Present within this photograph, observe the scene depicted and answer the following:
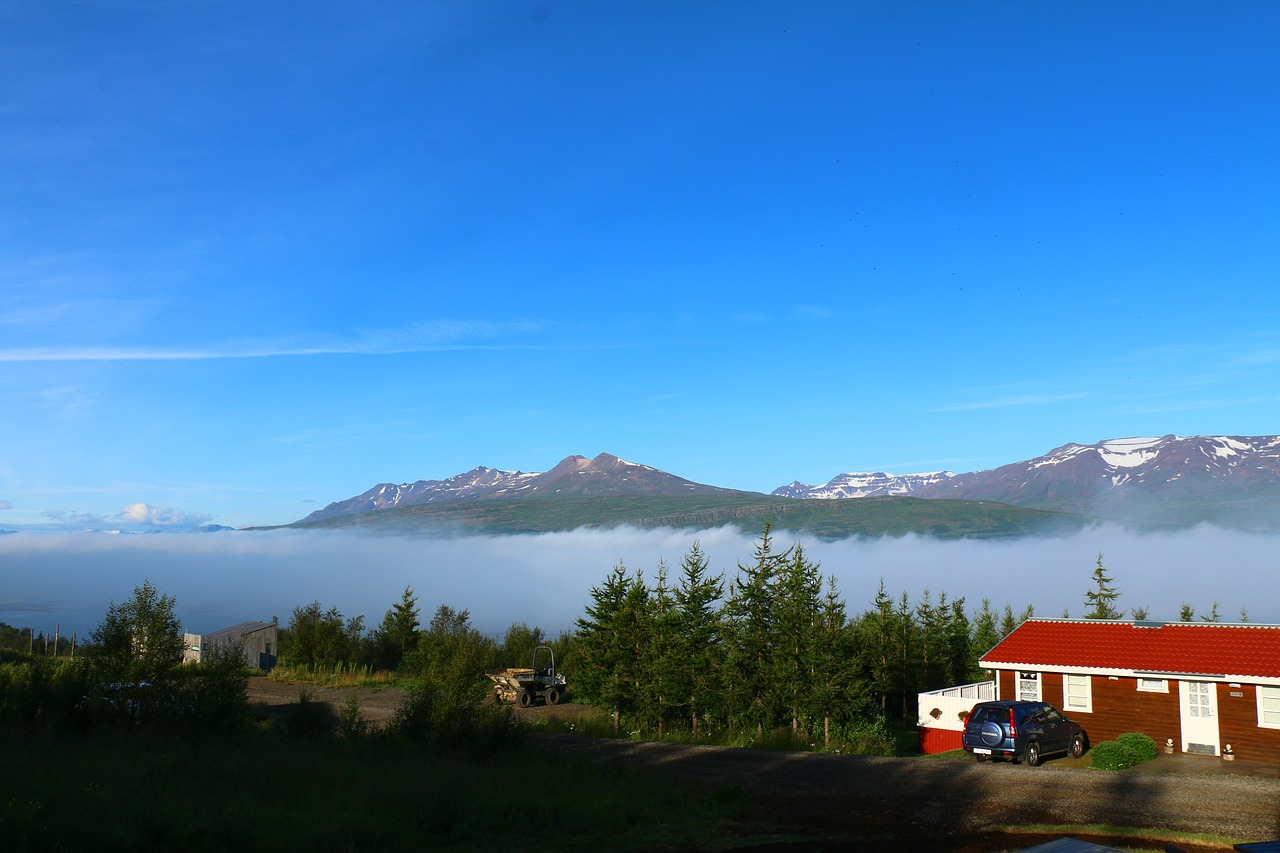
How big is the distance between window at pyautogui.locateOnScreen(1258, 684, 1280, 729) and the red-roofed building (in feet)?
0.07

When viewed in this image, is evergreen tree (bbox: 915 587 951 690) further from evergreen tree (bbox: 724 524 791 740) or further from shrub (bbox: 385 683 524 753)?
shrub (bbox: 385 683 524 753)

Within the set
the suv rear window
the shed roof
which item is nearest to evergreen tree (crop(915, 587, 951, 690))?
the suv rear window

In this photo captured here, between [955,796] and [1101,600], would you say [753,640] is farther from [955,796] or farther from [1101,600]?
[1101,600]

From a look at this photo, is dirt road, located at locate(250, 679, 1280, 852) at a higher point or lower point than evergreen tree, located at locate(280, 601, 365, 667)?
higher

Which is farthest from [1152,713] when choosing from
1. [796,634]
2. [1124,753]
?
[796,634]

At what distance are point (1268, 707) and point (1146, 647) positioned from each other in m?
4.05

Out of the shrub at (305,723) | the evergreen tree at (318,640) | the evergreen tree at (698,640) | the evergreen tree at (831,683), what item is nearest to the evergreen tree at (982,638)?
the evergreen tree at (698,640)

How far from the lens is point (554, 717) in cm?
3581

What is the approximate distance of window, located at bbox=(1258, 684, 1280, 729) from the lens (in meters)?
24.1

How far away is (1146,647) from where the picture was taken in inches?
1105

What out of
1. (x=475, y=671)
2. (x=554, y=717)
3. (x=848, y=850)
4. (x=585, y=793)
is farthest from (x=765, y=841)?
(x=554, y=717)

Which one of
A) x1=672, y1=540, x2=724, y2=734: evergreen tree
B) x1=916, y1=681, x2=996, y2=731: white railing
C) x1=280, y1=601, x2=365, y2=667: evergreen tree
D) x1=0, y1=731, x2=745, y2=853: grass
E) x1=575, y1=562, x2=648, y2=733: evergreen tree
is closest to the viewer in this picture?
x1=0, y1=731, x2=745, y2=853: grass

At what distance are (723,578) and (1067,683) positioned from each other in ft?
39.5

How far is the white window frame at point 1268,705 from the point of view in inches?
947
